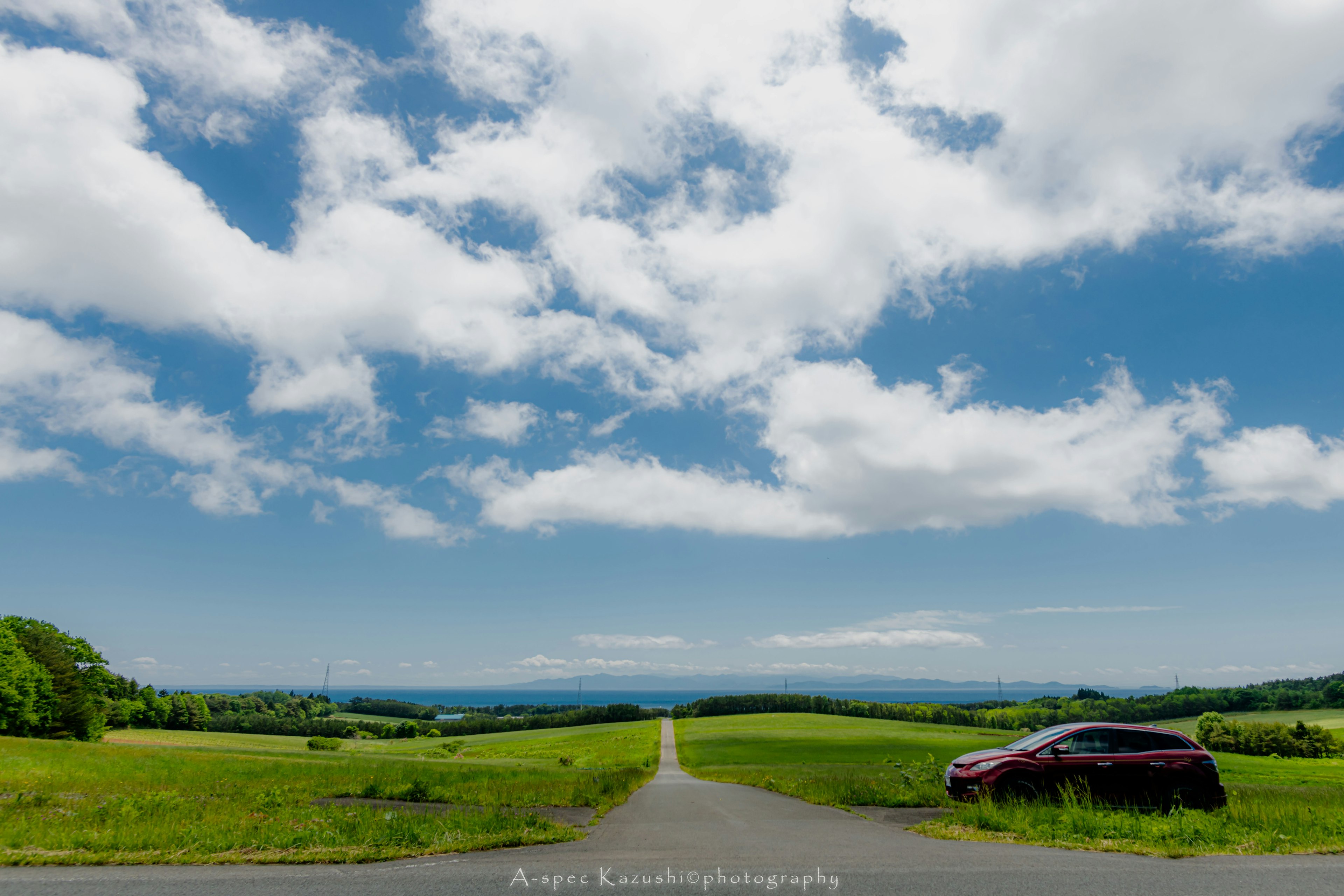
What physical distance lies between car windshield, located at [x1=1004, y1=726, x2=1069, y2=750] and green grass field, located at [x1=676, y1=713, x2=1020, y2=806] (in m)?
2.39

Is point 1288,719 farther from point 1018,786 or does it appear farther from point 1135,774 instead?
point 1018,786

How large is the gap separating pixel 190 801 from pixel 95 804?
1.82 m

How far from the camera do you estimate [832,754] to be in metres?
94.8

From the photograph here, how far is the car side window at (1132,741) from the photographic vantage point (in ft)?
50.1

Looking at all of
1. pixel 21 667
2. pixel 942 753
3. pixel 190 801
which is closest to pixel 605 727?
pixel 942 753

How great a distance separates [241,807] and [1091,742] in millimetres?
20121

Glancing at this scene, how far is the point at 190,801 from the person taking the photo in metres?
15.7

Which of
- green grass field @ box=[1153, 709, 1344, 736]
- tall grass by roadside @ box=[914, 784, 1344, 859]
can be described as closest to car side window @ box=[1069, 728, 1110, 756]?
tall grass by roadside @ box=[914, 784, 1344, 859]

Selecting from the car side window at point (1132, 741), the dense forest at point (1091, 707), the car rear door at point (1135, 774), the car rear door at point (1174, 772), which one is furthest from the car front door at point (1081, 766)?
the dense forest at point (1091, 707)

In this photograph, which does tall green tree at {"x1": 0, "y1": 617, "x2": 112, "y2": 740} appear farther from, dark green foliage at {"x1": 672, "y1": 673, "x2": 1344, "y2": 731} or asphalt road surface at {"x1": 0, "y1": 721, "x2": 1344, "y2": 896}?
dark green foliage at {"x1": 672, "y1": 673, "x2": 1344, "y2": 731}

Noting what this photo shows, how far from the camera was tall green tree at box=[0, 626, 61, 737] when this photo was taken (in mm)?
58844

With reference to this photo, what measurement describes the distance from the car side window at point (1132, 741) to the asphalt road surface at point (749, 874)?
17.5 feet

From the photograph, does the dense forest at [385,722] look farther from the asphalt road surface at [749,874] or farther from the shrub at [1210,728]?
the asphalt road surface at [749,874]

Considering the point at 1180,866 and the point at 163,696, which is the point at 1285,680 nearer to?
the point at 1180,866
